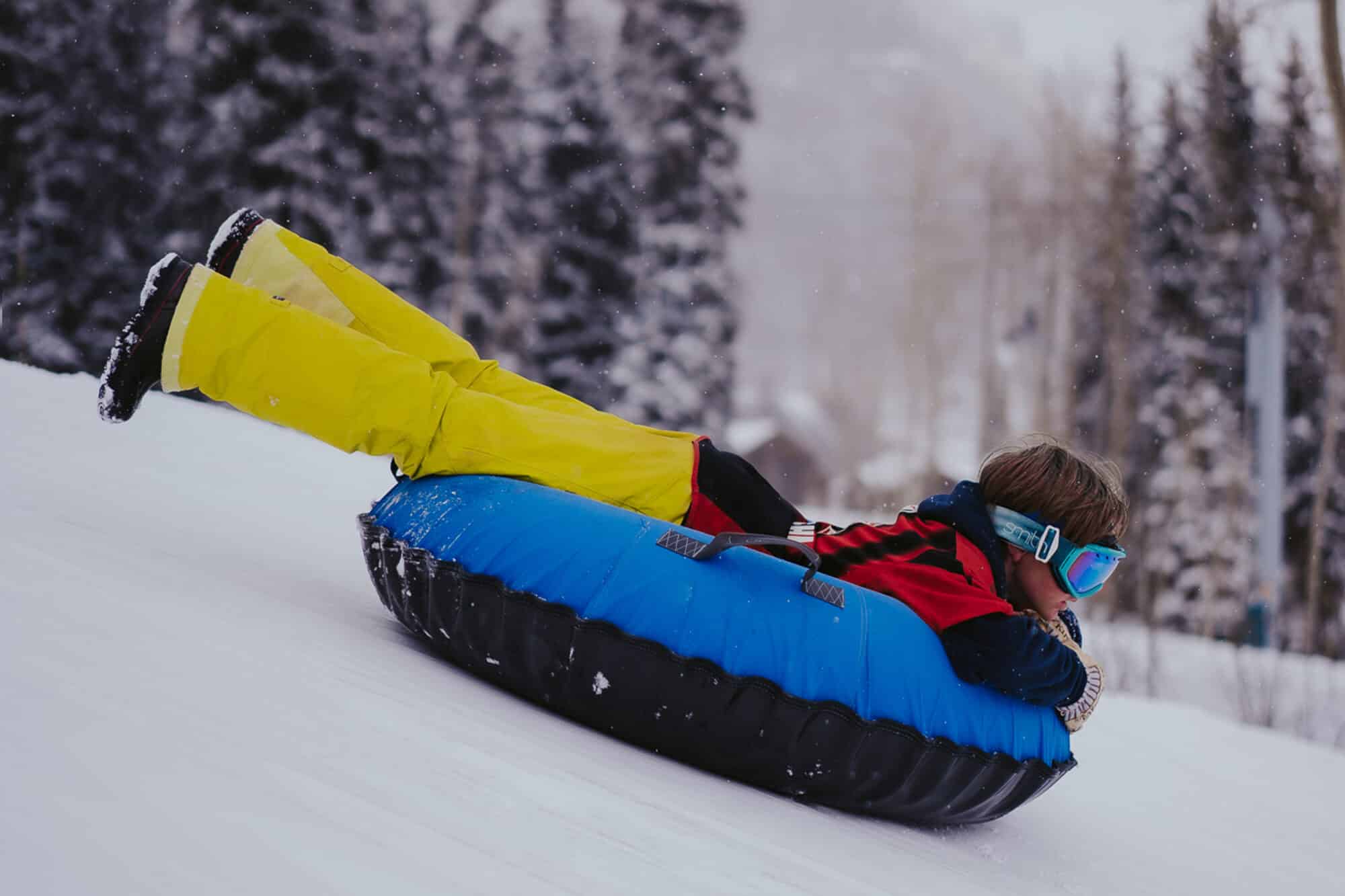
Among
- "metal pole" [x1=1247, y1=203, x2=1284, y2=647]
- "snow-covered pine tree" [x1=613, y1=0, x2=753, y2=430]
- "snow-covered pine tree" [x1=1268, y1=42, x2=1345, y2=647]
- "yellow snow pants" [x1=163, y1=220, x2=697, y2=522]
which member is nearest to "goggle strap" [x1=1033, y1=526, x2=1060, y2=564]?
"yellow snow pants" [x1=163, y1=220, x2=697, y2=522]

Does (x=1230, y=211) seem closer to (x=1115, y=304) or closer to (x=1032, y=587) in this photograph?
(x=1115, y=304)

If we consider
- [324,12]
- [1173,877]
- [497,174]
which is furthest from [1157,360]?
[1173,877]

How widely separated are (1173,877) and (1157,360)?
18.3m

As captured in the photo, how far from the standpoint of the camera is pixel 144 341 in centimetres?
217

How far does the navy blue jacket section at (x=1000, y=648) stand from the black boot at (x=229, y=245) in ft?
5.99

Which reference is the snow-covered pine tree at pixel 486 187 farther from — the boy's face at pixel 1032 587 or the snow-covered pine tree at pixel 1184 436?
the boy's face at pixel 1032 587

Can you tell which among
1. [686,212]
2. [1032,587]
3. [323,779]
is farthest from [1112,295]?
[323,779]

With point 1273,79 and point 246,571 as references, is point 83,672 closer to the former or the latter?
point 246,571

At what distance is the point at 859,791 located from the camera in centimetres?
217

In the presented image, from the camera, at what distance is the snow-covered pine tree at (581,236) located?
17.1m

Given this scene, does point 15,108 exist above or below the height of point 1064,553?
above

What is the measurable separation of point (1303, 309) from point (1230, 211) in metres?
1.96

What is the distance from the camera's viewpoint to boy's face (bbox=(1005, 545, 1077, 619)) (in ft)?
8.09

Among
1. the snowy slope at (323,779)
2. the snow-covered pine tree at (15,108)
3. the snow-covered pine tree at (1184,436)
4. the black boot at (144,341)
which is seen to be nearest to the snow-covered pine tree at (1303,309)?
the snow-covered pine tree at (1184,436)
